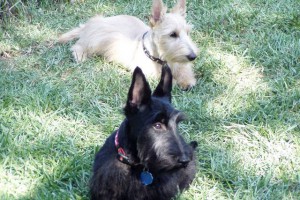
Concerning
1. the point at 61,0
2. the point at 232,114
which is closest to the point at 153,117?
the point at 232,114

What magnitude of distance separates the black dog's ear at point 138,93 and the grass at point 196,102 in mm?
888

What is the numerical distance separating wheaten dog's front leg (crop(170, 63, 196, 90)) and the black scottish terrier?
68.6 inches

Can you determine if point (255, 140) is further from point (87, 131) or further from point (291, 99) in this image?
point (87, 131)

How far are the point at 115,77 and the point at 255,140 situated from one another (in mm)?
1728

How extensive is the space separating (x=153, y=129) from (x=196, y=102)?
1.75 metres

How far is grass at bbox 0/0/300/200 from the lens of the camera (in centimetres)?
350

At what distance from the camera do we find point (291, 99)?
4.49 m

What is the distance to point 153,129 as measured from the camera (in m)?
2.82

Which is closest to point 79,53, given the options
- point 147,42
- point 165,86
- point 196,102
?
point 147,42

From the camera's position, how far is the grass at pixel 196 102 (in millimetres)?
3502

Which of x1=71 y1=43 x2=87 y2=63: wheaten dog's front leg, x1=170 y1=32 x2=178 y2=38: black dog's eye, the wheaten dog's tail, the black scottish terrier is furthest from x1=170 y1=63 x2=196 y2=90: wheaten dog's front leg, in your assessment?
the black scottish terrier

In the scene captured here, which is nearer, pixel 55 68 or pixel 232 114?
pixel 232 114

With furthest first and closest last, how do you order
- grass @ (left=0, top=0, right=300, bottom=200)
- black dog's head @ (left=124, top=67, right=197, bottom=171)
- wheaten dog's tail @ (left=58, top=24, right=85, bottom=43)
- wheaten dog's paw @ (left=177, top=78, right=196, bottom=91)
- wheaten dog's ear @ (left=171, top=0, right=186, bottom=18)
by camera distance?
wheaten dog's tail @ (left=58, top=24, right=85, bottom=43)
wheaten dog's ear @ (left=171, top=0, right=186, bottom=18)
wheaten dog's paw @ (left=177, top=78, right=196, bottom=91)
grass @ (left=0, top=0, right=300, bottom=200)
black dog's head @ (left=124, top=67, right=197, bottom=171)

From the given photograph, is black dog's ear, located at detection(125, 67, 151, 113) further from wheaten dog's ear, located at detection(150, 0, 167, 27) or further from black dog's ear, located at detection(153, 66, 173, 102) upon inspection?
wheaten dog's ear, located at detection(150, 0, 167, 27)
